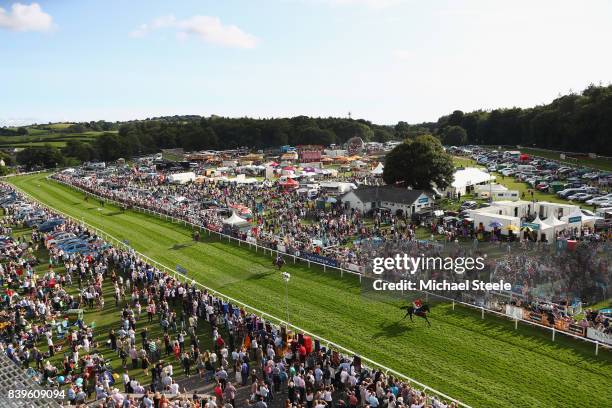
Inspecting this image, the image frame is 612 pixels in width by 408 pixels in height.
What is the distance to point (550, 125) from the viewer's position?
80875mm

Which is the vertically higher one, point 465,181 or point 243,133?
point 243,133

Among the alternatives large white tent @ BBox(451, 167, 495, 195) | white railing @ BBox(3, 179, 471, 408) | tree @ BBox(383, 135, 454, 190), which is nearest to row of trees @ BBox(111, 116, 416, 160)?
large white tent @ BBox(451, 167, 495, 195)

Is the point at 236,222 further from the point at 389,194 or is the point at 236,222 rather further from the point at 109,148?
the point at 109,148

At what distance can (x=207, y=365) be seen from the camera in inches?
576

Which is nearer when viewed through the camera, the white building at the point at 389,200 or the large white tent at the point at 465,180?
the white building at the point at 389,200

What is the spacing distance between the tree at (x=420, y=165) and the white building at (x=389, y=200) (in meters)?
4.00

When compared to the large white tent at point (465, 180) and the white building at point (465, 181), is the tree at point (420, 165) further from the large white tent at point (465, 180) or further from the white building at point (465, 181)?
the large white tent at point (465, 180)

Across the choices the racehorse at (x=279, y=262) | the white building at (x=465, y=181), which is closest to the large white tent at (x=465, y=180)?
the white building at (x=465, y=181)

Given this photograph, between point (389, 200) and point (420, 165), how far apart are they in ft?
21.8

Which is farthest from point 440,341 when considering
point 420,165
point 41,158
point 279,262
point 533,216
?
point 41,158

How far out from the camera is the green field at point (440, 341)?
44.0ft

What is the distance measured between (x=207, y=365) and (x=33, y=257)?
19277 millimetres

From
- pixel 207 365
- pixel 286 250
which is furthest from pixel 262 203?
pixel 207 365

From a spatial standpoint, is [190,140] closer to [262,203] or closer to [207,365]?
[262,203]
